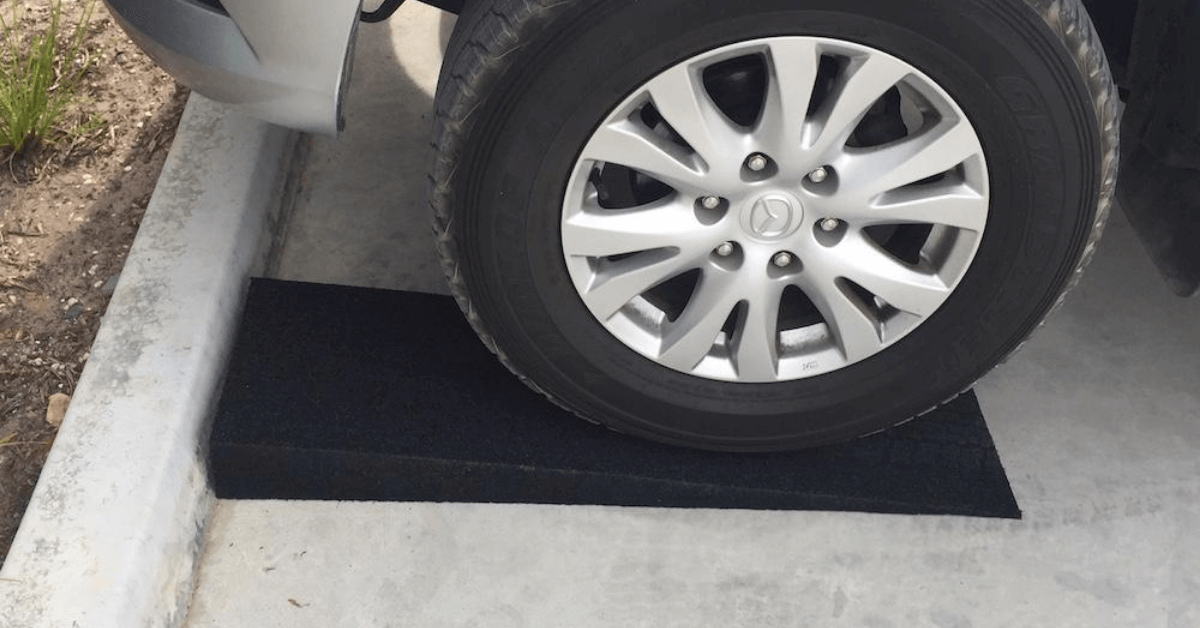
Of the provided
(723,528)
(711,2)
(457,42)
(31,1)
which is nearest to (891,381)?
(723,528)

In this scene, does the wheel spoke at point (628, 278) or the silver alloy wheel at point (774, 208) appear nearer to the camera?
the silver alloy wheel at point (774, 208)

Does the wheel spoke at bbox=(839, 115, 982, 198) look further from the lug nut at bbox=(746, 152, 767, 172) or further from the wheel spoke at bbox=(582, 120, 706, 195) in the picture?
the wheel spoke at bbox=(582, 120, 706, 195)

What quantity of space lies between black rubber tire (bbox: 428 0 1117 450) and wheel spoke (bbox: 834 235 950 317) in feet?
0.16

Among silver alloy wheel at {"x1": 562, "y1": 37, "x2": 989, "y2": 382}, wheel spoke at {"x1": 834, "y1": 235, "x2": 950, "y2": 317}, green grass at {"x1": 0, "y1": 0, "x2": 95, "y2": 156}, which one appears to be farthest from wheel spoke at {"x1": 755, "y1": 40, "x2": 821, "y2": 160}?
green grass at {"x1": 0, "y1": 0, "x2": 95, "y2": 156}

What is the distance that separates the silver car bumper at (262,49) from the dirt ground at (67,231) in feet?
2.19

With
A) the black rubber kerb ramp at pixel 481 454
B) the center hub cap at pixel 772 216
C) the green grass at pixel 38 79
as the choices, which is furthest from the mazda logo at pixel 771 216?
the green grass at pixel 38 79

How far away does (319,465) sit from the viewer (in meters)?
2.15

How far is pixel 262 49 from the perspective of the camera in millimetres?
1850

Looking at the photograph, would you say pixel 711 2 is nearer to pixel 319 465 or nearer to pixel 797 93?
pixel 797 93

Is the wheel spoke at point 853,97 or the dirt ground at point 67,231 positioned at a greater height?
the wheel spoke at point 853,97

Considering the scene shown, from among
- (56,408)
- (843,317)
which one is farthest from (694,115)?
(56,408)

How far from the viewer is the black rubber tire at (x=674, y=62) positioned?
1.73 m

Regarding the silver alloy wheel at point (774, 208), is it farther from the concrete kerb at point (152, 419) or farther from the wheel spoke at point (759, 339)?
the concrete kerb at point (152, 419)

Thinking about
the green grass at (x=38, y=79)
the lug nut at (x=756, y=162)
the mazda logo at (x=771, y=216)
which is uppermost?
the lug nut at (x=756, y=162)
